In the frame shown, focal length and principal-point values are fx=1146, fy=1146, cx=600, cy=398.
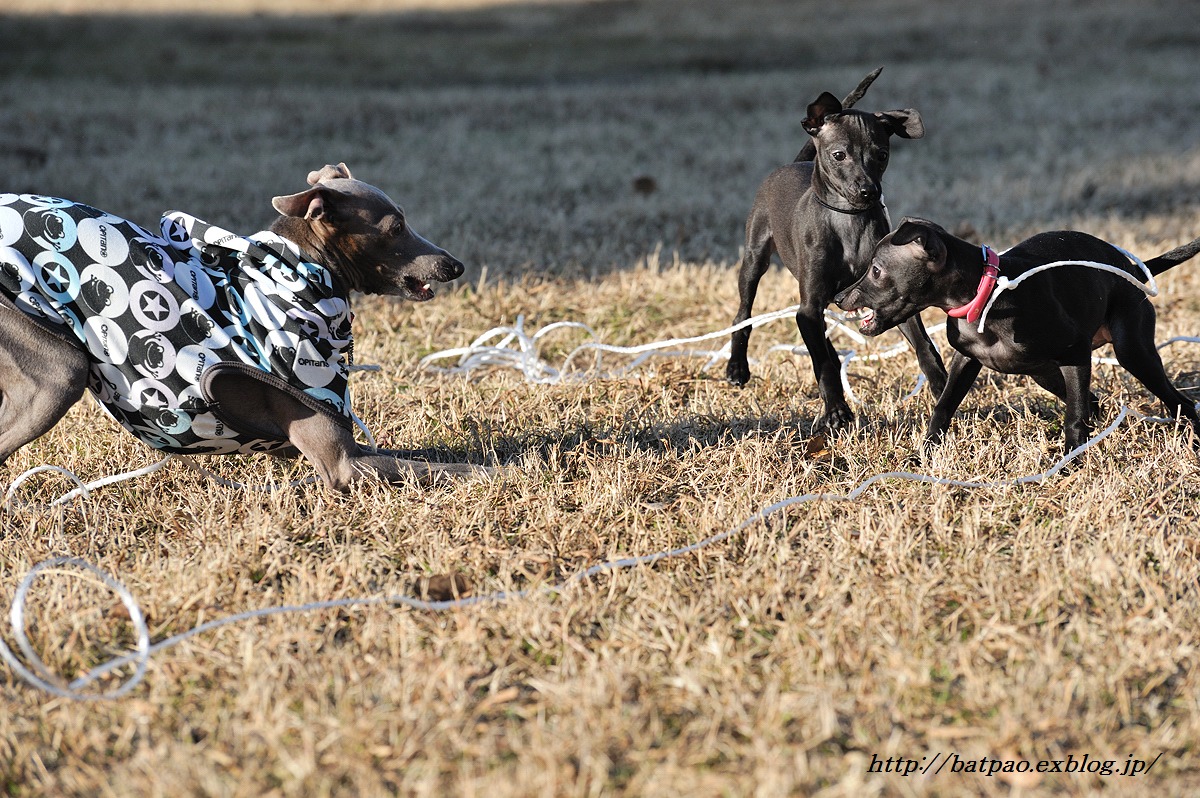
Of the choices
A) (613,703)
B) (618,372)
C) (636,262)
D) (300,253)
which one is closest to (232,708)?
(613,703)

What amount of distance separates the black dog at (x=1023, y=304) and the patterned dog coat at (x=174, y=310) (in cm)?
182

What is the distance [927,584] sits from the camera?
3234mm

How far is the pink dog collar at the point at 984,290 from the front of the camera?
383cm

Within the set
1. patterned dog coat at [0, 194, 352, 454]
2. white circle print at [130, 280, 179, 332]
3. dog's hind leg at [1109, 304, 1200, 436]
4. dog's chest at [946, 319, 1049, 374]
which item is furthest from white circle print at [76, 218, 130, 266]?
dog's hind leg at [1109, 304, 1200, 436]

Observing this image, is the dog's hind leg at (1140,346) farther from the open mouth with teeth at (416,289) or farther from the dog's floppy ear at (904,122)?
the open mouth with teeth at (416,289)

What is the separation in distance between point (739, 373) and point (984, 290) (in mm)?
1522

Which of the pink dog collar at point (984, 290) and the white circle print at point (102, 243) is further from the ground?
the white circle print at point (102, 243)

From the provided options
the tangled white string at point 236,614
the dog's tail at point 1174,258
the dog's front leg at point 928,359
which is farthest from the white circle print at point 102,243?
the dog's tail at point 1174,258

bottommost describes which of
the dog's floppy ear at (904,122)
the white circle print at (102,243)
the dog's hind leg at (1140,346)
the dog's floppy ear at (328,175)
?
the dog's hind leg at (1140,346)

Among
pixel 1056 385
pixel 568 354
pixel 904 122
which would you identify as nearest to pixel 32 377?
pixel 568 354

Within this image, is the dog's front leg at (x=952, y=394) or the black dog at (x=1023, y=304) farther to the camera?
the dog's front leg at (x=952, y=394)

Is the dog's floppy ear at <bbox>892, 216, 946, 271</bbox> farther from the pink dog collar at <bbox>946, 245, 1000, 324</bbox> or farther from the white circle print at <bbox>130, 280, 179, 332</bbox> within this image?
the white circle print at <bbox>130, 280, 179, 332</bbox>

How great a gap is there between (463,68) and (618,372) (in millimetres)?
13520

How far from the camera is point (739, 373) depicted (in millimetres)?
5184
